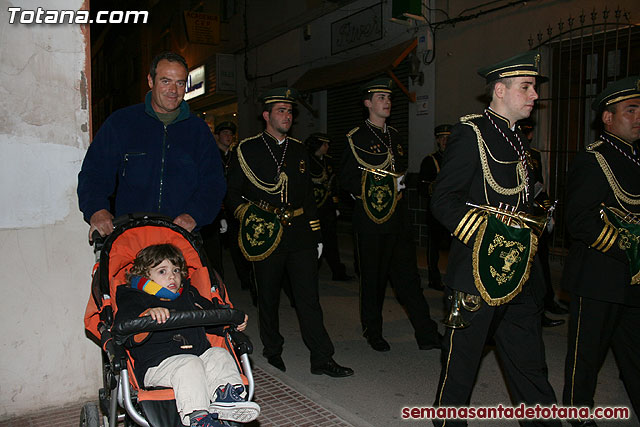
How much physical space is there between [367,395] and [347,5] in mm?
12011

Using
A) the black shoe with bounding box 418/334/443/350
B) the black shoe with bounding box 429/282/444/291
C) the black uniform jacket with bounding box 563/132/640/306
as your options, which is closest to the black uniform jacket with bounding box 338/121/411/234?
the black shoe with bounding box 418/334/443/350

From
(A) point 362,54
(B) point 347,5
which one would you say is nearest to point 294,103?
(A) point 362,54

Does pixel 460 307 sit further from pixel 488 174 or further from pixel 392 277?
pixel 392 277

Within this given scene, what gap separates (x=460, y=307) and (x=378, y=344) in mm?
2580

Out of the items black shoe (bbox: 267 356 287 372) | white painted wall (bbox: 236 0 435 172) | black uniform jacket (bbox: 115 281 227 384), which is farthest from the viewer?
white painted wall (bbox: 236 0 435 172)

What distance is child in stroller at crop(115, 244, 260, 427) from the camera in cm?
274

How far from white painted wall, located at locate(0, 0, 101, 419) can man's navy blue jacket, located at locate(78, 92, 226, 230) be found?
0.59 meters

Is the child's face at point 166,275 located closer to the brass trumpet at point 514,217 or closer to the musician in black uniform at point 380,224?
the brass trumpet at point 514,217

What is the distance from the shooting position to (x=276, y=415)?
4.10 m

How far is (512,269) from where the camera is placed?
325 centimetres

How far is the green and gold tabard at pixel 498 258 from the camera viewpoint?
3217 mm

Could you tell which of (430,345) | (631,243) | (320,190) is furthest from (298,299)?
(320,190)

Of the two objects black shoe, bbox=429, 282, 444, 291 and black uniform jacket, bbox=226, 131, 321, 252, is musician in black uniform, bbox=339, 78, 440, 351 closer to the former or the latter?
black uniform jacket, bbox=226, 131, 321, 252

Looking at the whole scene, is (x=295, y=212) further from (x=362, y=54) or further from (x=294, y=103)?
(x=362, y=54)
